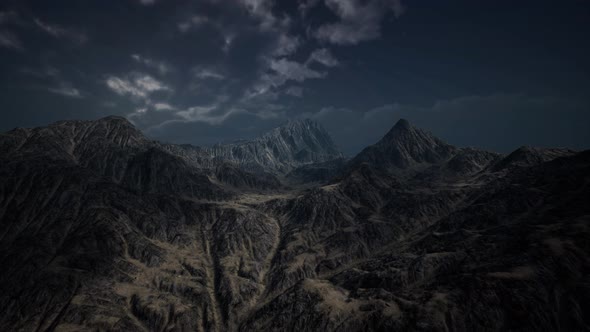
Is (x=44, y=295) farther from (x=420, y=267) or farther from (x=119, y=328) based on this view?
(x=420, y=267)

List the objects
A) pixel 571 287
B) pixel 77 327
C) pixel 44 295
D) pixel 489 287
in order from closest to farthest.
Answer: pixel 571 287, pixel 489 287, pixel 77 327, pixel 44 295

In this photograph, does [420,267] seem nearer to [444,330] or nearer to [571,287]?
[444,330]

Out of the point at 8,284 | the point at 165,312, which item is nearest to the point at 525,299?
the point at 165,312

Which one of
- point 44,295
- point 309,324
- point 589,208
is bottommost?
point 309,324

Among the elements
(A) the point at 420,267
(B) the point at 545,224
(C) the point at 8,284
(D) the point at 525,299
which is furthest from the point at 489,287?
(C) the point at 8,284

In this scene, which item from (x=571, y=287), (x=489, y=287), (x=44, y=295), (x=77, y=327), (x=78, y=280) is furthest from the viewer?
(x=78, y=280)

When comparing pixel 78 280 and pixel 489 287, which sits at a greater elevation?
pixel 78 280

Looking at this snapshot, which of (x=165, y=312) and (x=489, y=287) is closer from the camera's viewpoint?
(x=489, y=287)

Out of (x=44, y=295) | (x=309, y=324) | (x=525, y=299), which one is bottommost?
(x=309, y=324)

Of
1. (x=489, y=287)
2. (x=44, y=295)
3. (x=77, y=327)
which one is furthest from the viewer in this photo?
(x=44, y=295)
